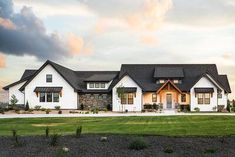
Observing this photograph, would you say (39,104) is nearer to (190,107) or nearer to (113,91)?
(113,91)

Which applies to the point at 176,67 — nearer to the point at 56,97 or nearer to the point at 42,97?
the point at 56,97

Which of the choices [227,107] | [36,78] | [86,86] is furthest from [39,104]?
[227,107]

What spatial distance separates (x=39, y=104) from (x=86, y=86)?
23.6 feet

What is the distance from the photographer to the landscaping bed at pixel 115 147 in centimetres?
1469

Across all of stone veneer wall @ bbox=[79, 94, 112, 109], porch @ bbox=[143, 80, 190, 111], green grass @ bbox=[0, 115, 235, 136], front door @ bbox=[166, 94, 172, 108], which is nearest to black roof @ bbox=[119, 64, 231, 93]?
porch @ bbox=[143, 80, 190, 111]

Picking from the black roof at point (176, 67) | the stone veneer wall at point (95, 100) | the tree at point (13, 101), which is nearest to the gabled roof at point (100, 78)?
the black roof at point (176, 67)

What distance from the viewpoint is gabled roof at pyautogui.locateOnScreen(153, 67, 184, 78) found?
6156cm

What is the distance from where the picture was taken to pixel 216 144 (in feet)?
52.5

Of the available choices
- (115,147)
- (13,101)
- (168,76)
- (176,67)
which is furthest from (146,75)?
(115,147)

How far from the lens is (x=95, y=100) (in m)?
61.7

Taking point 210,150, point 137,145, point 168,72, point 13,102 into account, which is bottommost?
point 210,150

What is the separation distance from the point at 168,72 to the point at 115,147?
157 ft

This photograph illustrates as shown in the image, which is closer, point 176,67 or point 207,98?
point 207,98

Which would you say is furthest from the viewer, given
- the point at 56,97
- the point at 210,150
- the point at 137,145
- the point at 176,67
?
the point at 176,67
